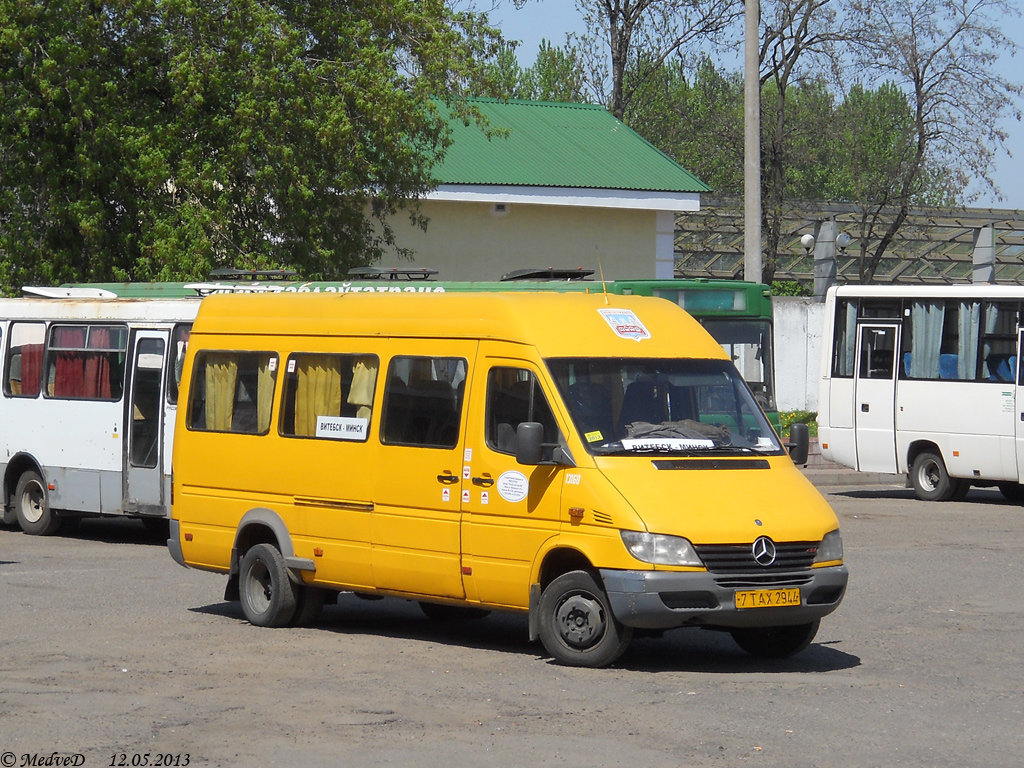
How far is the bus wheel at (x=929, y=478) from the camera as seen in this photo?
2284 centimetres

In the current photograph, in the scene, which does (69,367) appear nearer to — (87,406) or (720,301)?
(87,406)

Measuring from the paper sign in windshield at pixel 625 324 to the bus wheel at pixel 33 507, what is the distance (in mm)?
9996

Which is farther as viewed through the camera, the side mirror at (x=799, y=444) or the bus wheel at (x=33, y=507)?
the bus wheel at (x=33, y=507)

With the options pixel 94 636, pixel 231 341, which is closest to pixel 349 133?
pixel 231 341

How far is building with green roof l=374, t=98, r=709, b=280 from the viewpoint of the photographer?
34.5 m

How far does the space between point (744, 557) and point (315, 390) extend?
143 inches

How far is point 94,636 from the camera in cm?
1086

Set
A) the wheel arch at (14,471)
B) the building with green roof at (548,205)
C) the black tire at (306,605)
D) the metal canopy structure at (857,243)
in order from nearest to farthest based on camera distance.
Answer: the black tire at (306,605), the wheel arch at (14,471), the building with green roof at (548,205), the metal canopy structure at (857,243)

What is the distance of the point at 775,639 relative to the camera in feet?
33.7

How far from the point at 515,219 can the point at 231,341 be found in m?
23.7

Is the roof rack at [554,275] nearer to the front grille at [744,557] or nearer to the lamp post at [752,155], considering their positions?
the lamp post at [752,155]

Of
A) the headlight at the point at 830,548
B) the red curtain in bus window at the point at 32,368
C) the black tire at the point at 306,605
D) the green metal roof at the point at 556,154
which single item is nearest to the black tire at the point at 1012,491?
the red curtain in bus window at the point at 32,368

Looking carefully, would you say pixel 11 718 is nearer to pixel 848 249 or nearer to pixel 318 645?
pixel 318 645

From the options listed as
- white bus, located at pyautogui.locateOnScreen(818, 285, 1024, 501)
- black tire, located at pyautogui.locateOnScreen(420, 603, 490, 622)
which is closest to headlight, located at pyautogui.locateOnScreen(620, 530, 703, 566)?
black tire, located at pyautogui.locateOnScreen(420, 603, 490, 622)
